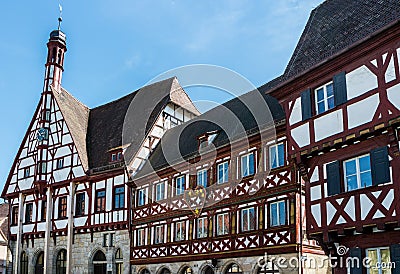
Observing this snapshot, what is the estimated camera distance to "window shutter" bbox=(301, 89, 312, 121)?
15.6 metres

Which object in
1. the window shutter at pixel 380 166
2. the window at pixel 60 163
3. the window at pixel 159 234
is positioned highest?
the window at pixel 60 163

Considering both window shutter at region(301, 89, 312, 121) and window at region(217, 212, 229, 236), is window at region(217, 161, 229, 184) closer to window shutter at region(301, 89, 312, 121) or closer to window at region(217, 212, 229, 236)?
window at region(217, 212, 229, 236)

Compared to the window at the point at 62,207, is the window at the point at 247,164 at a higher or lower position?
higher

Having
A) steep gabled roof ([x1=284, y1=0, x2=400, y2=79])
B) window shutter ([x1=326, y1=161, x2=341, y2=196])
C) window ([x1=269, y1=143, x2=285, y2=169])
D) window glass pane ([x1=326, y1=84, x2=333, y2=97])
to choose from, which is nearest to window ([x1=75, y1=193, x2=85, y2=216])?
window ([x1=269, y1=143, x2=285, y2=169])

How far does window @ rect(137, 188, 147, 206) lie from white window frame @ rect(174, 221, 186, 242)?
3168 mm

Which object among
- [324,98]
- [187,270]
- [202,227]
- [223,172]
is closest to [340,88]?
[324,98]

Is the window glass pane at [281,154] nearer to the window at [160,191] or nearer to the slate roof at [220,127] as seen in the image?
the slate roof at [220,127]

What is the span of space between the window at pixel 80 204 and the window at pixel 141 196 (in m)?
3.87

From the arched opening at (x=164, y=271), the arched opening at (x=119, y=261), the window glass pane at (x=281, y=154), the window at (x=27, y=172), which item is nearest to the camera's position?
the window glass pane at (x=281, y=154)

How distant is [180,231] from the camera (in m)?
24.4

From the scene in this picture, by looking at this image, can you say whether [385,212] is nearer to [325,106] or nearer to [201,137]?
[325,106]

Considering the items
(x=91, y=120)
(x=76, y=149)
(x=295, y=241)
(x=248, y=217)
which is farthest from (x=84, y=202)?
(x=295, y=241)

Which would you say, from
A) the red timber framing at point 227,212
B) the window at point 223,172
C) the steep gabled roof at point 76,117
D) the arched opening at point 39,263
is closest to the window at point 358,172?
the red timber framing at point 227,212

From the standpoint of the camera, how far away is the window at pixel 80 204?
29.5 metres
